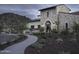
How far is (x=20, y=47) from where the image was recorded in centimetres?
615

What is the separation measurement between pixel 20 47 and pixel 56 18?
0.90 metres

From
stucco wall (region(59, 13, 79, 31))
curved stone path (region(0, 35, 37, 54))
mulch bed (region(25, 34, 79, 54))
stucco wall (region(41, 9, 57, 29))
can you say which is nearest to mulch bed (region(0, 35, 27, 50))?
curved stone path (region(0, 35, 37, 54))

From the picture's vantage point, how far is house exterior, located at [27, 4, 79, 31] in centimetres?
620

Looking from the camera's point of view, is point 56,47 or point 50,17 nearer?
point 56,47

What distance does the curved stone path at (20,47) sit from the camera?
6107 millimetres

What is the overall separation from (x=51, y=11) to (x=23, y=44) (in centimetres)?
85

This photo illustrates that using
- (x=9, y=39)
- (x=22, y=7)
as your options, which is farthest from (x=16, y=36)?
(x=22, y=7)

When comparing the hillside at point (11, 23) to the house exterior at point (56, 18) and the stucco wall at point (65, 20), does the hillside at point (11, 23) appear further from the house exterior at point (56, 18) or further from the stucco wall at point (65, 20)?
the stucco wall at point (65, 20)

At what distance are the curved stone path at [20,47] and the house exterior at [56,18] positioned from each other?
0.79 ft

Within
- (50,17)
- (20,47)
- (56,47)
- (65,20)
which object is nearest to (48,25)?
(50,17)

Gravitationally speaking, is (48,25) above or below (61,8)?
→ below

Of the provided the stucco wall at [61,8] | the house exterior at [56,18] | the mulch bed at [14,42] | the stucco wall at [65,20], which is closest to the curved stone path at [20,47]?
the mulch bed at [14,42]

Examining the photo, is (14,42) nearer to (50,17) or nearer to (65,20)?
(50,17)
